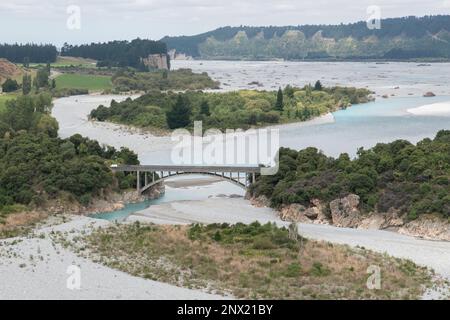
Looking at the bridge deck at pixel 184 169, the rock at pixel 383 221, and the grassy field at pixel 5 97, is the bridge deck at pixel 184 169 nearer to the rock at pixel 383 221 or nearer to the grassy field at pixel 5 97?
the rock at pixel 383 221

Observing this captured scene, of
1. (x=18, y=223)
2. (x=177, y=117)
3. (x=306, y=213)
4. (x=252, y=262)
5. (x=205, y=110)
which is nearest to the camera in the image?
(x=252, y=262)

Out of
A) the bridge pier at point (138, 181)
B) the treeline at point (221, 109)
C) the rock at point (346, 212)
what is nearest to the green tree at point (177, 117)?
the treeline at point (221, 109)

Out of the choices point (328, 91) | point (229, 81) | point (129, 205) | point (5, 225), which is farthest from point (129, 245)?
point (229, 81)

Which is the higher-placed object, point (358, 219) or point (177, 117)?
point (177, 117)

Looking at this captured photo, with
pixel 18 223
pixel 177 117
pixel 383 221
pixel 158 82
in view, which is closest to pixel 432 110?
pixel 177 117

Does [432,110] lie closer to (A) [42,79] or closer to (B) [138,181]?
(A) [42,79]

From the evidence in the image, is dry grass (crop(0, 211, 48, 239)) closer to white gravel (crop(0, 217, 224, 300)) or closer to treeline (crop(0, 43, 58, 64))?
white gravel (crop(0, 217, 224, 300))

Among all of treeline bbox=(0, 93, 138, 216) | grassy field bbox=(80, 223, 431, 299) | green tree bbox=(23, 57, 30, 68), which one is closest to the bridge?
treeline bbox=(0, 93, 138, 216)
